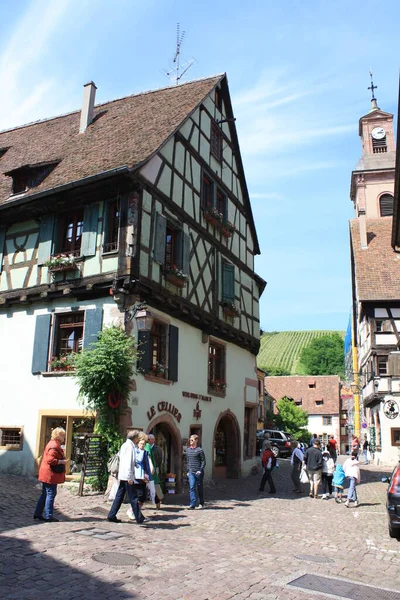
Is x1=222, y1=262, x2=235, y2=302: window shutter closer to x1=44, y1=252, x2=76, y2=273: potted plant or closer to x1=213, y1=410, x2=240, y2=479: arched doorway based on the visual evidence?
x1=213, y1=410, x2=240, y2=479: arched doorway

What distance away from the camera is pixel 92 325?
46.4ft

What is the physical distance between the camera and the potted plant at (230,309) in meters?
19.7

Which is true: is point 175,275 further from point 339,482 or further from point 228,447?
point 228,447

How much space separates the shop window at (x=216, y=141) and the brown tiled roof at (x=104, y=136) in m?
1.40

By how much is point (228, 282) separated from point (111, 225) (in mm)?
6500

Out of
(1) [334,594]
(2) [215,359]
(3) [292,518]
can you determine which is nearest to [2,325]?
(2) [215,359]

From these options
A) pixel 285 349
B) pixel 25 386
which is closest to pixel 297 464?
pixel 25 386

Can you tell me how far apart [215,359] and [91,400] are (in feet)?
24.7

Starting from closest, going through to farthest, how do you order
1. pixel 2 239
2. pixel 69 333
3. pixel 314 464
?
pixel 69 333
pixel 314 464
pixel 2 239

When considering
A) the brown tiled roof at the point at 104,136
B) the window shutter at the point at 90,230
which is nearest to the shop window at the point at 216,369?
the window shutter at the point at 90,230

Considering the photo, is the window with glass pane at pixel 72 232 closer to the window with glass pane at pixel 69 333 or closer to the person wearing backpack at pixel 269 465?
the window with glass pane at pixel 69 333

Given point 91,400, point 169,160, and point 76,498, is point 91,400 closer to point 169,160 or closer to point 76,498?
point 76,498

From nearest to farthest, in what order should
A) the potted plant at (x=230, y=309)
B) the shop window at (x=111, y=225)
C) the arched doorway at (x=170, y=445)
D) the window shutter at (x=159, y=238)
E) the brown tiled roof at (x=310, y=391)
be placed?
the shop window at (x=111, y=225)
the window shutter at (x=159, y=238)
the arched doorway at (x=170, y=445)
the potted plant at (x=230, y=309)
the brown tiled roof at (x=310, y=391)

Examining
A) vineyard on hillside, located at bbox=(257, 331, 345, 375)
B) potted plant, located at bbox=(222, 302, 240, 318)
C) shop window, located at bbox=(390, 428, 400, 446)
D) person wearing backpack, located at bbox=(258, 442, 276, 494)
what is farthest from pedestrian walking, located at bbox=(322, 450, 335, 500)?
vineyard on hillside, located at bbox=(257, 331, 345, 375)
